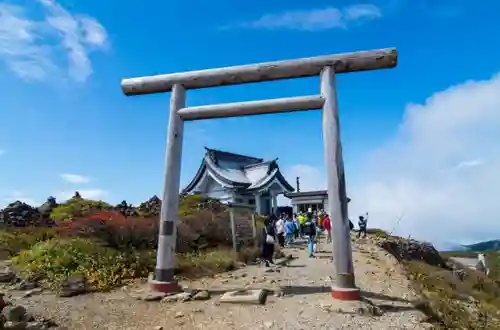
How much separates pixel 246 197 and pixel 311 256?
1588 centimetres

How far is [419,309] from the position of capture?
5.94 meters

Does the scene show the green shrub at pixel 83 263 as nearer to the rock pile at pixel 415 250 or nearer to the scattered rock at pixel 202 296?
the scattered rock at pixel 202 296

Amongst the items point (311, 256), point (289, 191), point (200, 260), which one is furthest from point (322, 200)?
point (200, 260)

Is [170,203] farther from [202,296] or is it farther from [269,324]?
[269,324]

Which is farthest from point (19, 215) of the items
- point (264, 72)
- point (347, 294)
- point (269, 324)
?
point (347, 294)

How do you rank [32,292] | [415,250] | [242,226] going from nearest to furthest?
1. [32,292]
2. [242,226]
3. [415,250]

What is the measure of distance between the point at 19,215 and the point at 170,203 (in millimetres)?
11295

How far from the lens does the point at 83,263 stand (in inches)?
324

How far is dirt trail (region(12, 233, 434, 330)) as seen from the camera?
513 cm

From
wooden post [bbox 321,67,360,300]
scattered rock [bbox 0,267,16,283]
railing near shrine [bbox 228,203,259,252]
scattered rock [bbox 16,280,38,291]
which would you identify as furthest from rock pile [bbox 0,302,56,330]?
railing near shrine [bbox 228,203,259,252]

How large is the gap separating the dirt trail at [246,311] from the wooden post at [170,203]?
69cm

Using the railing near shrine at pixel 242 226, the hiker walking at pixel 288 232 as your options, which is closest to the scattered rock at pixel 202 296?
the railing near shrine at pixel 242 226

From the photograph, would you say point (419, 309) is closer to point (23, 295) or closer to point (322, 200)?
point (23, 295)

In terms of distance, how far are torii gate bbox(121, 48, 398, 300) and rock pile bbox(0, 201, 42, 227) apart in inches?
361
